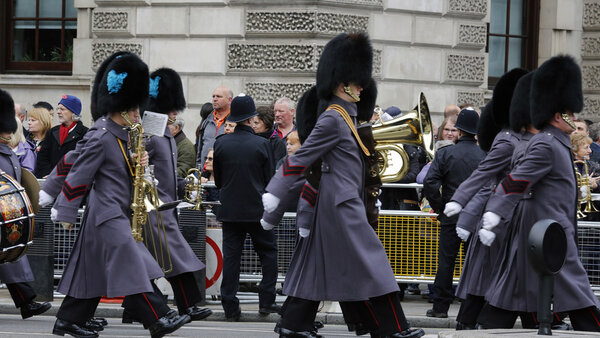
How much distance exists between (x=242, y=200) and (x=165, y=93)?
126 cm

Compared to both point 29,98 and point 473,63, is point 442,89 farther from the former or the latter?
point 29,98

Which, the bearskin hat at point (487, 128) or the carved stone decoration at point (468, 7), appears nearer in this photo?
the bearskin hat at point (487, 128)

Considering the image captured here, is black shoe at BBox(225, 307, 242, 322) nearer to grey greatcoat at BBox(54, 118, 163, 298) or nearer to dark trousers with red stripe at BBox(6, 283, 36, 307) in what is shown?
dark trousers with red stripe at BBox(6, 283, 36, 307)

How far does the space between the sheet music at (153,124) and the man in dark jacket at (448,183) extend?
2880 mm

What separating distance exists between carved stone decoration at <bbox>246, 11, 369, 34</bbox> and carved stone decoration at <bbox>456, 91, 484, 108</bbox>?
1.79 m

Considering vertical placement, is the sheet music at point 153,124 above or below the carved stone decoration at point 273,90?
below

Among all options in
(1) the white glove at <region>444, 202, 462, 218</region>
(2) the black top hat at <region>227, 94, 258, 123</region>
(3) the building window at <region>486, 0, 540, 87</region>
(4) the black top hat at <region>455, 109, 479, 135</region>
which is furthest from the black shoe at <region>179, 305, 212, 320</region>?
(3) the building window at <region>486, 0, 540, 87</region>

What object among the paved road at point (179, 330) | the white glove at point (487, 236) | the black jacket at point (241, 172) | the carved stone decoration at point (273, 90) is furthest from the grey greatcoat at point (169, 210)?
the carved stone decoration at point (273, 90)

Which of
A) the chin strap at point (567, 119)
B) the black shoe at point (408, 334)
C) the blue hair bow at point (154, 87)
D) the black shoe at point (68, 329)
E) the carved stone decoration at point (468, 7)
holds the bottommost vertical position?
the black shoe at point (68, 329)

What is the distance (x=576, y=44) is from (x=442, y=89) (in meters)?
4.91

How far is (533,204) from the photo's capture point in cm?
941

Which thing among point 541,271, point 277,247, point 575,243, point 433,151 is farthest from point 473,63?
point 541,271

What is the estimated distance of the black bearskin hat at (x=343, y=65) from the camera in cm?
946

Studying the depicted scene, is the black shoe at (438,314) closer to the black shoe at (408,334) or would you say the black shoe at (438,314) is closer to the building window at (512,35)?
the black shoe at (408,334)
